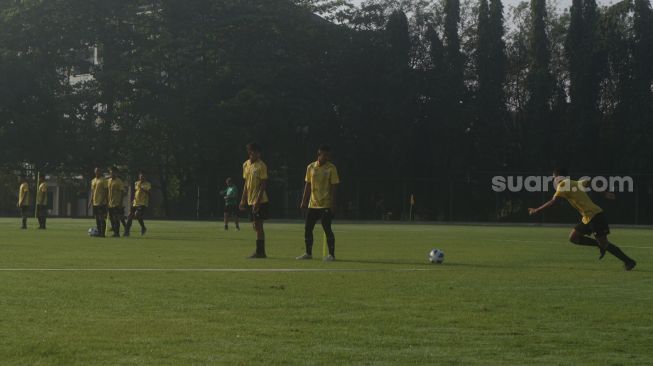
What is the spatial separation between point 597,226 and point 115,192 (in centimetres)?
1736

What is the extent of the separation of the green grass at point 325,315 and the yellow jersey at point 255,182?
2.01 metres

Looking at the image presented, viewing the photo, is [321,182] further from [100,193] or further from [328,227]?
[100,193]

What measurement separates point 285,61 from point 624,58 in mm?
21049

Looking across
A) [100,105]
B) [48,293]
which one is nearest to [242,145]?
[100,105]

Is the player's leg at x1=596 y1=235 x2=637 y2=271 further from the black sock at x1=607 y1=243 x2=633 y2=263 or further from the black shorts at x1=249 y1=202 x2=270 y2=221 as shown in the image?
the black shorts at x1=249 y1=202 x2=270 y2=221

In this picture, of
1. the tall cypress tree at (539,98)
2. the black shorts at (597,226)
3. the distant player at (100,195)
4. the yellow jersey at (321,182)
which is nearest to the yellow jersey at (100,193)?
the distant player at (100,195)

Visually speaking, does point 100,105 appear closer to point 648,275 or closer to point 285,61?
point 285,61

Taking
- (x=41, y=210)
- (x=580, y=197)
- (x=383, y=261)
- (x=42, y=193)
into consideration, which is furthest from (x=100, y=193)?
(x=580, y=197)

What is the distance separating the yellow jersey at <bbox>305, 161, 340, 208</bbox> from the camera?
19.0m

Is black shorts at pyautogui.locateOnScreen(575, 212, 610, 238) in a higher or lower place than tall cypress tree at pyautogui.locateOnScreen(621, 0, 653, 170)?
lower

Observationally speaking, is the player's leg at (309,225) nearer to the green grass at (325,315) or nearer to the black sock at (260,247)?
the black sock at (260,247)

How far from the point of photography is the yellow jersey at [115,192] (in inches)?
1224

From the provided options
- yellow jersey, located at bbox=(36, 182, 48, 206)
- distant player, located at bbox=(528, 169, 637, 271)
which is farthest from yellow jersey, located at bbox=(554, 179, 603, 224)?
yellow jersey, located at bbox=(36, 182, 48, 206)

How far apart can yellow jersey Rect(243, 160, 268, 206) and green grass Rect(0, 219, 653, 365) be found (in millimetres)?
2006
